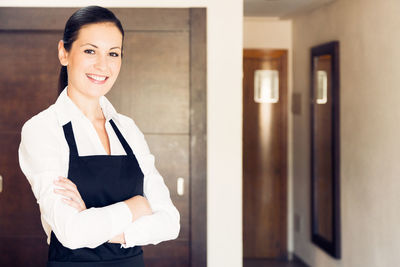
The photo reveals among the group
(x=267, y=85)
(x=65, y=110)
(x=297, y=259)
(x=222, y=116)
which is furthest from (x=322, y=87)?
(x=65, y=110)

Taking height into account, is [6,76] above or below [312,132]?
above

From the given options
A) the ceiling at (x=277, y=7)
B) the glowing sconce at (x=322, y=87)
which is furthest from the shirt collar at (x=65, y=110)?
the glowing sconce at (x=322, y=87)

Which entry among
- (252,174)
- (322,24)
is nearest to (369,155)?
(322,24)

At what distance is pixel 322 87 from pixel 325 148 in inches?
21.4

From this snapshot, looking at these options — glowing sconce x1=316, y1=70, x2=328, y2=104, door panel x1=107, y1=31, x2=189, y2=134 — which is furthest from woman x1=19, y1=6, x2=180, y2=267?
glowing sconce x1=316, y1=70, x2=328, y2=104

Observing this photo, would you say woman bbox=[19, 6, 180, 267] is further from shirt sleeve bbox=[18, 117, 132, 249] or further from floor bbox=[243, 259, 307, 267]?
floor bbox=[243, 259, 307, 267]

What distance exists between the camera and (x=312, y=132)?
504 centimetres

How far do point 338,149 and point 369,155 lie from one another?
0.59m

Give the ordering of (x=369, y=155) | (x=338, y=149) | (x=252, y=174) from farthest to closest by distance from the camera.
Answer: (x=252, y=174)
(x=338, y=149)
(x=369, y=155)

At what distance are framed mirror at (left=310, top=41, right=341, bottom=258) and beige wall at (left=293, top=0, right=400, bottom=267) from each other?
Result: 0.07 m

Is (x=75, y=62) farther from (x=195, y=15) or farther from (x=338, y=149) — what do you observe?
(x=338, y=149)

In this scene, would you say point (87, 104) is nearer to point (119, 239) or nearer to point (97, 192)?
point (97, 192)

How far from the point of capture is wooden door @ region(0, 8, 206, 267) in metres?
3.05

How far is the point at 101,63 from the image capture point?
1.69 metres
